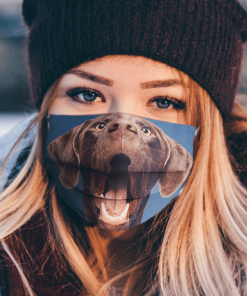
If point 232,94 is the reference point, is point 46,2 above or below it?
above

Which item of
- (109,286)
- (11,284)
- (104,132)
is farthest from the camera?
(109,286)

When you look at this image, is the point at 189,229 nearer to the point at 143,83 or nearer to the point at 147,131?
the point at 147,131

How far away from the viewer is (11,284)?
1144 mm

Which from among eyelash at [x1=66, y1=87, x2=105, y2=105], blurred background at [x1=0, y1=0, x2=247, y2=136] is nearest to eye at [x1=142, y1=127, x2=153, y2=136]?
eyelash at [x1=66, y1=87, x2=105, y2=105]

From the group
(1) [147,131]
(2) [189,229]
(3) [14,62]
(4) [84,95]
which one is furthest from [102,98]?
(3) [14,62]

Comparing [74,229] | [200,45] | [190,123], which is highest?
[200,45]

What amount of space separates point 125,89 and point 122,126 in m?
0.15

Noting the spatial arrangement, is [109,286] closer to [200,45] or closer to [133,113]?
[133,113]

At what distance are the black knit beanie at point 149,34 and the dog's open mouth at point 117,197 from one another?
45 cm

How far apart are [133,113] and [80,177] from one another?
333 millimetres

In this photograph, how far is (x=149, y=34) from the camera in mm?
1049

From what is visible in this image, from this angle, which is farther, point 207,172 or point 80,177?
point 207,172

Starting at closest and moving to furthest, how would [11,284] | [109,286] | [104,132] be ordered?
1. [104,132]
2. [11,284]
3. [109,286]

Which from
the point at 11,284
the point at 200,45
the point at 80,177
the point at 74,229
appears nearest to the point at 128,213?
the point at 80,177
